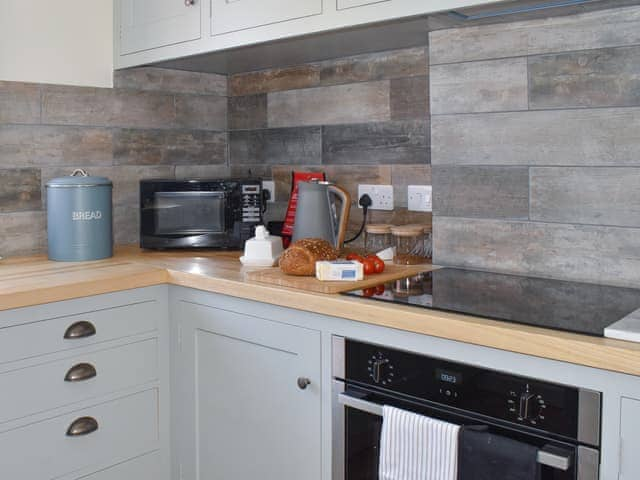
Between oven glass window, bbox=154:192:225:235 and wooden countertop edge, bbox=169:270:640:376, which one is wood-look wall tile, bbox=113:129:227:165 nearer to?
oven glass window, bbox=154:192:225:235

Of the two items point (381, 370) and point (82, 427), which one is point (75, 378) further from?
point (381, 370)

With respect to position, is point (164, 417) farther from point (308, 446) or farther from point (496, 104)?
point (496, 104)

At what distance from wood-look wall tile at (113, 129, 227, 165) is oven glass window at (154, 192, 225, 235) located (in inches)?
14.2

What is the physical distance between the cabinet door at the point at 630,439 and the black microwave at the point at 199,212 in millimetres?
1444

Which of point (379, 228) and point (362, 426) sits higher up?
point (379, 228)

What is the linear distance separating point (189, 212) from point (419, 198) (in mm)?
782

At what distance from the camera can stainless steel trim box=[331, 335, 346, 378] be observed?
160cm

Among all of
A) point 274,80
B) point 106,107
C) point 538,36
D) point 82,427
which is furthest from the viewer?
point 274,80

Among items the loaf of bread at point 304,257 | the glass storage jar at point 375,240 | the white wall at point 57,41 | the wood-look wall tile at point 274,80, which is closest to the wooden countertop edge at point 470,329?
the loaf of bread at point 304,257

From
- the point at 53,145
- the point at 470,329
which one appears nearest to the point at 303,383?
the point at 470,329

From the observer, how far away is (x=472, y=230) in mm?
1943

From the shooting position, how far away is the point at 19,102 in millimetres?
2330

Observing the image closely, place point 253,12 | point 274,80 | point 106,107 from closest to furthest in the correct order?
point 253,12 → point 106,107 → point 274,80

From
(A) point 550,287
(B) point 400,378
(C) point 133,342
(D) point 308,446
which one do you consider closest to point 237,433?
(D) point 308,446
